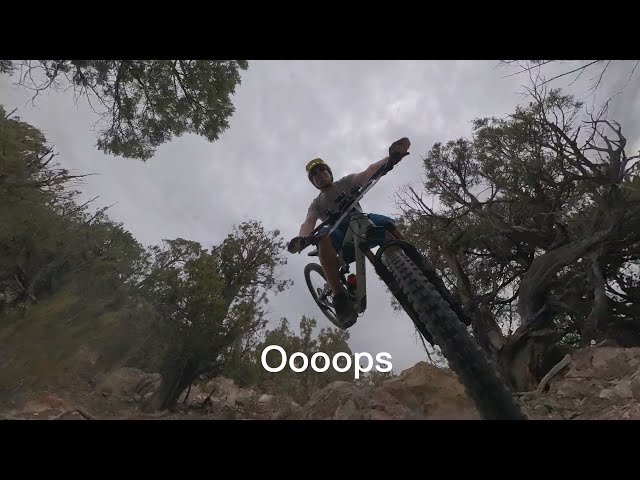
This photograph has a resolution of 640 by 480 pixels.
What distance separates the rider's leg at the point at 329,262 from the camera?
3461mm

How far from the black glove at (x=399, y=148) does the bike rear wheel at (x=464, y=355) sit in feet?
3.66

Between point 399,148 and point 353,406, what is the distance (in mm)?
2782

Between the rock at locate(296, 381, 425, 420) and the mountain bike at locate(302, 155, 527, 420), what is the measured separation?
851 millimetres

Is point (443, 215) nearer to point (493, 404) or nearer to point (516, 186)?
point (516, 186)

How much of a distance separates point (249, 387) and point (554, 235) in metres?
9.19

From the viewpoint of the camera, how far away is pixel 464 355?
1.81 metres

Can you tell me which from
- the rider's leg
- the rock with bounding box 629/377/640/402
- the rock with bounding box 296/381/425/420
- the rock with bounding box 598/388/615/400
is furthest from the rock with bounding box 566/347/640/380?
the rider's leg

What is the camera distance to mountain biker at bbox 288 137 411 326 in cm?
312

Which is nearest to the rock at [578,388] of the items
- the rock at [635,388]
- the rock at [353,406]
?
the rock at [635,388]

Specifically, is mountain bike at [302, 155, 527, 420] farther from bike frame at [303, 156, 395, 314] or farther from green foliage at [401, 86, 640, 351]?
green foliage at [401, 86, 640, 351]

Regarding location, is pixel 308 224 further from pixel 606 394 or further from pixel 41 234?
pixel 41 234
